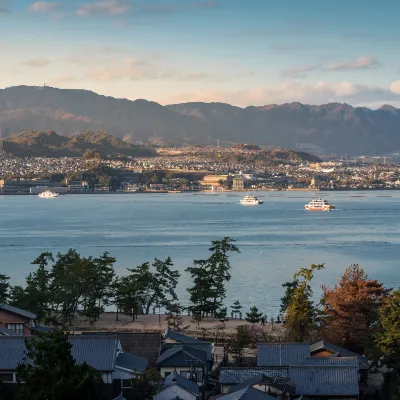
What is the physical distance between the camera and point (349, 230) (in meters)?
36.2

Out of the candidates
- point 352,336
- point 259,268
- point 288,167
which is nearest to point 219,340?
point 352,336

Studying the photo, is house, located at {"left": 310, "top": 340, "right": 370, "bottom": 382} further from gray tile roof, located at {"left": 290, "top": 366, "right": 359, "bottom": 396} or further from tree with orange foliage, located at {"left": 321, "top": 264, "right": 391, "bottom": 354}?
gray tile roof, located at {"left": 290, "top": 366, "right": 359, "bottom": 396}

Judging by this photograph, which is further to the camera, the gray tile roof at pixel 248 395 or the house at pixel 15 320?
the house at pixel 15 320

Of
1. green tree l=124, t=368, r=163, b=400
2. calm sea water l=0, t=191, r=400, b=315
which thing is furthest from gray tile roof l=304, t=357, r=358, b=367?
calm sea water l=0, t=191, r=400, b=315

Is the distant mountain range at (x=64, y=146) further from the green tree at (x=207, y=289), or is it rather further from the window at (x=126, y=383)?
the window at (x=126, y=383)

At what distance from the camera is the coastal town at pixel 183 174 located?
84875 mm

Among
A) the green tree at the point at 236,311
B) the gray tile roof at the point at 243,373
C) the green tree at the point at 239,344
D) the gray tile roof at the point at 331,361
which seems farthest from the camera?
the green tree at the point at 236,311

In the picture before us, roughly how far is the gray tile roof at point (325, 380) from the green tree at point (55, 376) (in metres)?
2.39

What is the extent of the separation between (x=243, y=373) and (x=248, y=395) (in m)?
1.25

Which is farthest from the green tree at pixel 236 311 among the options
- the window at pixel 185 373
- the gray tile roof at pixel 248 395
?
the gray tile roof at pixel 248 395

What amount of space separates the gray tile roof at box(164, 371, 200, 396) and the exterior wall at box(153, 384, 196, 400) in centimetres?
4

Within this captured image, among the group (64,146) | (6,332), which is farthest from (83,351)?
(64,146)

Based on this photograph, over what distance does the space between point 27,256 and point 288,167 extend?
89.0m

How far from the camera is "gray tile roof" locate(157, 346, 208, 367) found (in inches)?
370
